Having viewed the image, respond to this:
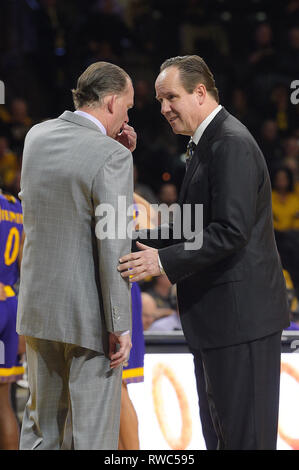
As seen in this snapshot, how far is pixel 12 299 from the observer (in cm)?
346

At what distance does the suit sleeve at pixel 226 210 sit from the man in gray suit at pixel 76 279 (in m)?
0.22

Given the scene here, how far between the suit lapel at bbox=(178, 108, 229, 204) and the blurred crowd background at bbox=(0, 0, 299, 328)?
441 centimetres

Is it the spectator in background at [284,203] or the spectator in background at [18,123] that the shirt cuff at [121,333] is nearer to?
the spectator in background at [284,203]

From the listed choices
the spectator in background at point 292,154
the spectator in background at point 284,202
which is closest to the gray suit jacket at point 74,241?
the spectator in background at point 284,202

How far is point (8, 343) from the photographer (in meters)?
3.40

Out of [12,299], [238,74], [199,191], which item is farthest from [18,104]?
[199,191]

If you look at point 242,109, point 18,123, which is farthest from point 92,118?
point 242,109

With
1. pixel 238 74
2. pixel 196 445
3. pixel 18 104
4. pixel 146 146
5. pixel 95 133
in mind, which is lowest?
pixel 196 445

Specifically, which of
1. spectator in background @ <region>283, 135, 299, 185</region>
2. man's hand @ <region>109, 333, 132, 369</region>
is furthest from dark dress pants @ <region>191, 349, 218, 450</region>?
spectator in background @ <region>283, 135, 299, 185</region>

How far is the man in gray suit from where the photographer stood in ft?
7.43

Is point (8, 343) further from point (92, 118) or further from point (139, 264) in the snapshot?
point (92, 118)

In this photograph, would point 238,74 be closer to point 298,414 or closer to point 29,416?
point 298,414

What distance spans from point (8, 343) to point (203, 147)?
1.55 meters

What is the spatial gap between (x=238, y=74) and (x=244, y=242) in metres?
6.06
